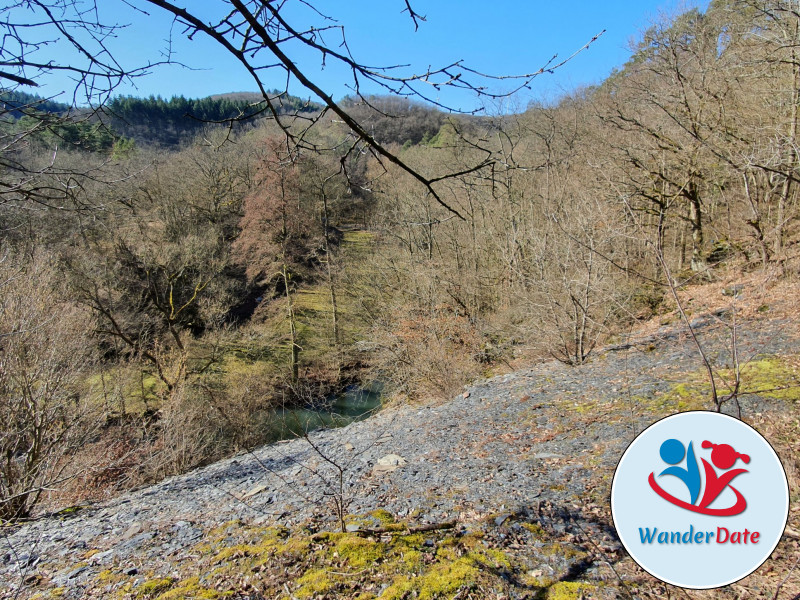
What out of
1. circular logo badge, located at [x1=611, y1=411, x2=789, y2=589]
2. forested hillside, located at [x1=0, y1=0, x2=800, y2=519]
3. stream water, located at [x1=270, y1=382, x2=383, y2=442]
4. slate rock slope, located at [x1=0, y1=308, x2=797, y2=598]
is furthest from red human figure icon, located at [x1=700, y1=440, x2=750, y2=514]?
stream water, located at [x1=270, y1=382, x2=383, y2=442]

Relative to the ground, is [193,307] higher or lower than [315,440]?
higher

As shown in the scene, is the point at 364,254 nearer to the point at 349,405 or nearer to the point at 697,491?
the point at 349,405

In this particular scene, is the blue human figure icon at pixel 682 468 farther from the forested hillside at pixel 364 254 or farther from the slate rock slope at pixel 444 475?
the forested hillside at pixel 364 254

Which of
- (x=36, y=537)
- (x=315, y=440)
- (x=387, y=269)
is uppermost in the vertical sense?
(x=387, y=269)


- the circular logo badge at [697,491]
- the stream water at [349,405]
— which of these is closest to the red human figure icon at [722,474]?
the circular logo badge at [697,491]

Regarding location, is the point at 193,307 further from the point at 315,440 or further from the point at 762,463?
the point at 762,463

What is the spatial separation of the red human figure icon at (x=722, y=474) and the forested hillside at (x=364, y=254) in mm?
1488

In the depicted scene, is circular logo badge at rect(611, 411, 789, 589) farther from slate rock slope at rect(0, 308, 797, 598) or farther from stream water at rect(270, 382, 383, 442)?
stream water at rect(270, 382, 383, 442)

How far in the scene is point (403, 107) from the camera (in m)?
2.86

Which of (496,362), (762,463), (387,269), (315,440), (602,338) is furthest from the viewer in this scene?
(387,269)

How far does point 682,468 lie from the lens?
1680 millimetres

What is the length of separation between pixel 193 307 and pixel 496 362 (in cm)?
1547

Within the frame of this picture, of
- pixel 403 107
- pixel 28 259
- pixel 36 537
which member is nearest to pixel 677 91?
pixel 403 107

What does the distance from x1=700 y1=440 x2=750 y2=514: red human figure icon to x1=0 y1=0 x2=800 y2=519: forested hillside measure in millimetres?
1488
